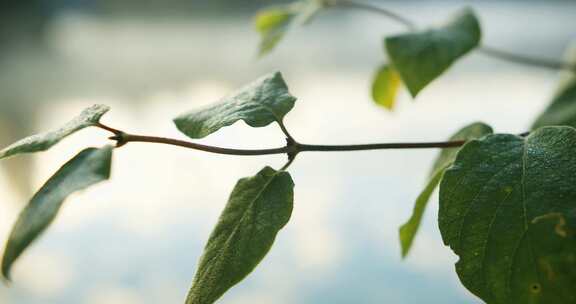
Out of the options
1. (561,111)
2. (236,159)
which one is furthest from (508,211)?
(236,159)

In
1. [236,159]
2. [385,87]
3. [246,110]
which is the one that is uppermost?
[246,110]

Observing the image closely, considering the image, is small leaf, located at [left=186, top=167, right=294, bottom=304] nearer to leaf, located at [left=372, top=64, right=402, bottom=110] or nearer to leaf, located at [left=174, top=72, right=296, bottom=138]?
leaf, located at [left=174, top=72, right=296, bottom=138]

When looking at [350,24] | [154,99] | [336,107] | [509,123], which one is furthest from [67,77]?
[509,123]

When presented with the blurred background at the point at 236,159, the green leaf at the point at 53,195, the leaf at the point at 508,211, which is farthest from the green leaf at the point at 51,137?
the blurred background at the point at 236,159

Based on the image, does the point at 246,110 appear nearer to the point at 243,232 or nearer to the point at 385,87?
the point at 243,232

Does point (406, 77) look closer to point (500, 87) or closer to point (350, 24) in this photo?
point (500, 87)

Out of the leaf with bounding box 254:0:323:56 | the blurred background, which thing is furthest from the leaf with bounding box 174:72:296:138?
the blurred background
